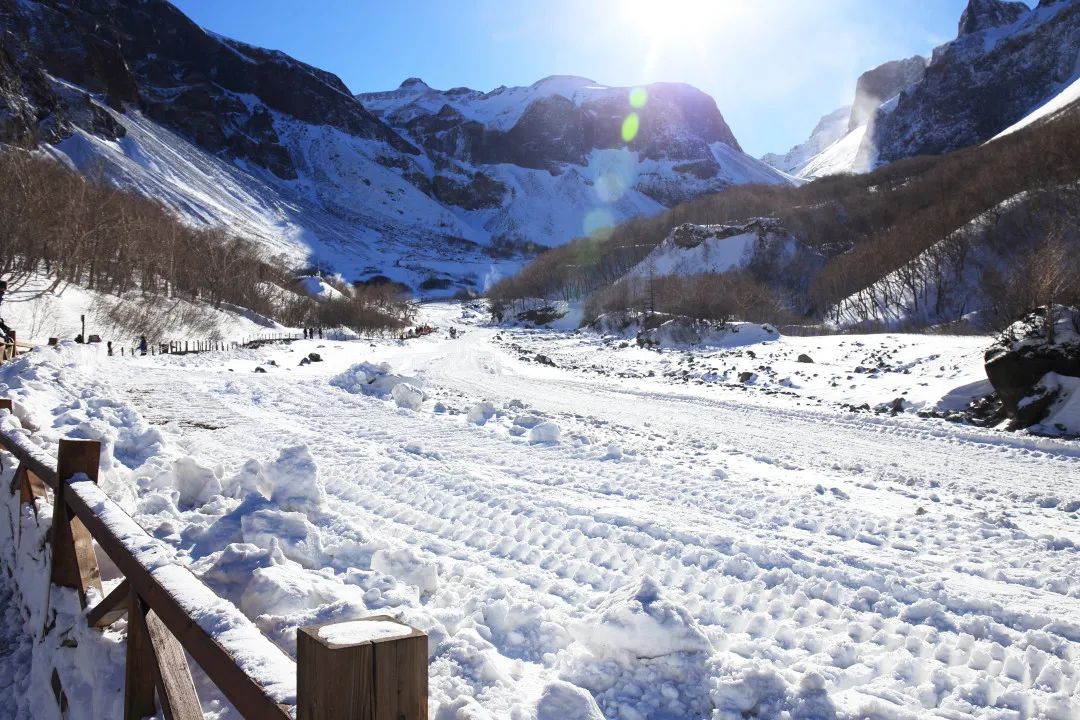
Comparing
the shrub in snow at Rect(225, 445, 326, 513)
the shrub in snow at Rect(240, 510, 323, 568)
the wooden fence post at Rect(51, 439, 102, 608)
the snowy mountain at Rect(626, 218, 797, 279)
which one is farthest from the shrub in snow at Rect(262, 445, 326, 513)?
the snowy mountain at Rect(626, 218, 797, 279)

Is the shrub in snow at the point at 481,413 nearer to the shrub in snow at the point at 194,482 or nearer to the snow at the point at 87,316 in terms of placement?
the shrub in snow at the point at 194,482

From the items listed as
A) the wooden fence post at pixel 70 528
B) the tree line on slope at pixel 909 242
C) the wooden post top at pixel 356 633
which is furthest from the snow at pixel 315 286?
the wooden post top at pixel 356 633

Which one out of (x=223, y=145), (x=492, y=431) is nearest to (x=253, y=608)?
(x=492, y=431)

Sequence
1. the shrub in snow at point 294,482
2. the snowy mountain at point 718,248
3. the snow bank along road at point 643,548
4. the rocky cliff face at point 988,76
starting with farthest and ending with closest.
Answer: the rocky cliff face at point 988,76
the snowy mountain at point 718,248
the shrub in snow at point 294,482
the snow bank along road at point 643,548

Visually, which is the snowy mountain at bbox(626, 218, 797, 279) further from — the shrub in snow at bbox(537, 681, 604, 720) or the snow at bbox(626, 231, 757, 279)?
the shrub in snow at bbox(537, 681, 604, 720)

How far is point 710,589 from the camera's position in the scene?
4949 mm

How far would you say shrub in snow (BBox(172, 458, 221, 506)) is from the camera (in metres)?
6.31

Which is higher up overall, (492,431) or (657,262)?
(657,262)

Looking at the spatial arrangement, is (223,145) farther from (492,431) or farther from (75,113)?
(492,431)

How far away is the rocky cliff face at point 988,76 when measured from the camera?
16175 cm

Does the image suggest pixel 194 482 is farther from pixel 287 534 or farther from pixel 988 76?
pixel 988 76

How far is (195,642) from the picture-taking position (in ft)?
6.55

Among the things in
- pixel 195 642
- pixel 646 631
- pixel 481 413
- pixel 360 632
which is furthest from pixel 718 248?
pixel 360 632

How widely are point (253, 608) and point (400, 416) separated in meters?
9.27
